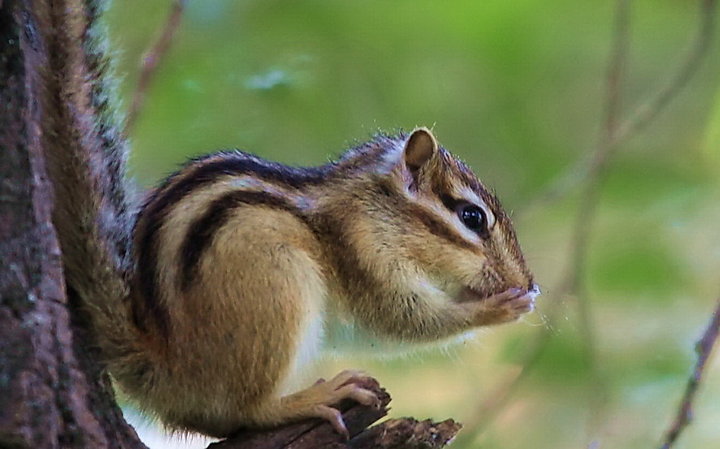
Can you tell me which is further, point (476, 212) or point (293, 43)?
point (293, 43)

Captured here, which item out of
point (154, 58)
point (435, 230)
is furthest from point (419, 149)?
point (154, 58)

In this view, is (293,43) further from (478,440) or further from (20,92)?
(20,92)

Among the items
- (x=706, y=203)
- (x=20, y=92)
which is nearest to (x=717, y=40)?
(x=706, y=203)

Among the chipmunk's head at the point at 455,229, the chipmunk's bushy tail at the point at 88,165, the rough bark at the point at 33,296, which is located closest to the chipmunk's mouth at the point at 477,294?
the chipmunk's head at the point at 455,229

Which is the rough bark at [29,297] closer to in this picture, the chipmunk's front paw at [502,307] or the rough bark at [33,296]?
the rough bark at [33,296]

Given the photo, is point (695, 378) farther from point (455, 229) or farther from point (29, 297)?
point (29, 297)

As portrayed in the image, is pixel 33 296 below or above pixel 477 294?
below

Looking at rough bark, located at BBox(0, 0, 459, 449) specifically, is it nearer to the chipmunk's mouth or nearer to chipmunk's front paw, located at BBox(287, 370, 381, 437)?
chipmunk's front paw, located at BBox(287, 370, 381, 437)
